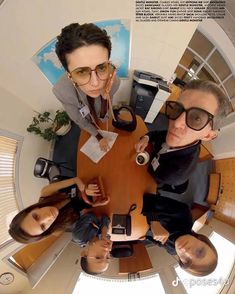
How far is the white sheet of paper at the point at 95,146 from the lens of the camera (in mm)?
1211

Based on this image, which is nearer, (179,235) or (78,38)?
(78,38)

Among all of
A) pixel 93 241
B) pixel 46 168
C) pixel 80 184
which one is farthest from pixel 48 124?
pixel 93 241

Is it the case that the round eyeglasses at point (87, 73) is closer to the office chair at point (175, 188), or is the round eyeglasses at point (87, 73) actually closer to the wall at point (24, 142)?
the wall at point (24, 142)

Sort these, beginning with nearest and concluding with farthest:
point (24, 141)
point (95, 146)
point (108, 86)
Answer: point (108, 86) < point (24, 141) < point (95, 146)

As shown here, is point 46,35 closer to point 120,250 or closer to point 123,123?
point 123,123

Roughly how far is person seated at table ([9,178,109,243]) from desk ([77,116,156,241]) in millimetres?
61

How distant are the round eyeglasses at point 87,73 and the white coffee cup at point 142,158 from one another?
0.41 meters

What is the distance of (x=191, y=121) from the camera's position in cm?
77

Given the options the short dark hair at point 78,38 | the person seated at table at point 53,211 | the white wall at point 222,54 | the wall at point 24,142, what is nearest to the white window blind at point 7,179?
the wall at point 24,142

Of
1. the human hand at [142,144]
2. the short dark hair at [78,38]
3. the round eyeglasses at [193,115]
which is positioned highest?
the short dark hair at [78,38]

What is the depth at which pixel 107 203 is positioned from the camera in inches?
44.6

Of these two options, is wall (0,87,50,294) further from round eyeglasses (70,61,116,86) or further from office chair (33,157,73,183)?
round eyeglasses (70,61,116,86)

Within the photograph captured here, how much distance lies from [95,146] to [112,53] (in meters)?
0.44

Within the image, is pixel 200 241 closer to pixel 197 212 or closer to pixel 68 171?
pixel 197 212
